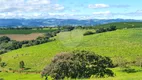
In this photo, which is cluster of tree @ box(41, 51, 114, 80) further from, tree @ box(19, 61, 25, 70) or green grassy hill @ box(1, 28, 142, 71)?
tree @ box(19, 61, 25, 70)

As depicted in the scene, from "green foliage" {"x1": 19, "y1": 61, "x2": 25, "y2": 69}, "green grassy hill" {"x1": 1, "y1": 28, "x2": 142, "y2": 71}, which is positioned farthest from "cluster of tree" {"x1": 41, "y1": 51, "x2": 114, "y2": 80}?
"green foliage" {"x1": 19, "y1": 61, "x2": 25, "y2": 69}

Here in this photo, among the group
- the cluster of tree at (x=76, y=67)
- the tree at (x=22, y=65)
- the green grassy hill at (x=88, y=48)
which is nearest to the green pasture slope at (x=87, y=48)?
the green grassy hill at (x=88, y=48)

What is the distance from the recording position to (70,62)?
42125 mm

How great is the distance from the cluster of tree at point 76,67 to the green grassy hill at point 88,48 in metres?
47.2

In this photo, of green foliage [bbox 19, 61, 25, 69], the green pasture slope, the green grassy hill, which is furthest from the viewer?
the green grassy hill

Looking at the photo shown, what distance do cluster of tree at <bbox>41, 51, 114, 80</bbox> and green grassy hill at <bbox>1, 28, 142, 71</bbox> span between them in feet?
155

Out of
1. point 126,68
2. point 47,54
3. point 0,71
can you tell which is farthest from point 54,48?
point 126,68

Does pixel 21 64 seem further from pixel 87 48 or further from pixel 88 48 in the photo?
pixel 88 48

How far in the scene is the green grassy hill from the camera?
335 ft

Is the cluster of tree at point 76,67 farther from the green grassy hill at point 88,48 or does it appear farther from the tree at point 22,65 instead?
the tree at point 22,65

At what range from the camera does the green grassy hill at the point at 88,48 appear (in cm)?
10225

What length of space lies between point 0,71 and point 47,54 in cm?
1997

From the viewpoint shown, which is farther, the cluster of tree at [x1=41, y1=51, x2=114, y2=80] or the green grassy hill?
the green grassy hill

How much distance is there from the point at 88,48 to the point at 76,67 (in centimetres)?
7043
